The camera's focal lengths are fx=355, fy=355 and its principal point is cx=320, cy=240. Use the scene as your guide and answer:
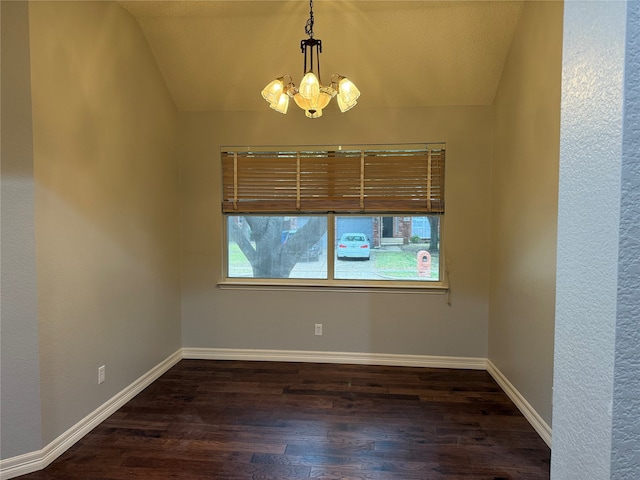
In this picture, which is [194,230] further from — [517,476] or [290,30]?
[517,476]

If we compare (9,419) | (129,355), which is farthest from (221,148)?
(9,419)

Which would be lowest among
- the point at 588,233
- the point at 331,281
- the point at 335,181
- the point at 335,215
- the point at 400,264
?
the point at 331,281

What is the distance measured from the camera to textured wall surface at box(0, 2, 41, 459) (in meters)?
1.85

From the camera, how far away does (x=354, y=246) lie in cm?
359

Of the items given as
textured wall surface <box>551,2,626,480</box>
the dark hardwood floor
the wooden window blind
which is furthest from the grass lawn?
textured wall surface <box>551,2,626,480</box>

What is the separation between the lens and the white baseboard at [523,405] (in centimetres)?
227

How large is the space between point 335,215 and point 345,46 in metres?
1.50

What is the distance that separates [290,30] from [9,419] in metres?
3.19

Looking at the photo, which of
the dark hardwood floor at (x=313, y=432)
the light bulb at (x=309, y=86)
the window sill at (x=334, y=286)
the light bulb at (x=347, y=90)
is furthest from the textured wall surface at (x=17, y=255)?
the window sill at (x=334, y=286)

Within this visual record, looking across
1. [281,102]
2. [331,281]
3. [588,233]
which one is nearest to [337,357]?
[331,281]

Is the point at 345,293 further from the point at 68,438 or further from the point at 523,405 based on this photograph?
the point at 68,438

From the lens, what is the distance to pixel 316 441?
7.41 feet

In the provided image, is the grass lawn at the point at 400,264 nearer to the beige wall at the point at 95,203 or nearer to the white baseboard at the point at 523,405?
the white baseboard at the point at 523,405

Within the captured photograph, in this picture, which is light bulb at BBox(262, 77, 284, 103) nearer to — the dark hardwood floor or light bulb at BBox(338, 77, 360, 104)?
light bulb at BBox(338, 77, 360, 104)
